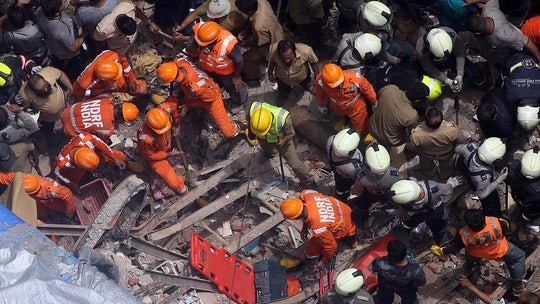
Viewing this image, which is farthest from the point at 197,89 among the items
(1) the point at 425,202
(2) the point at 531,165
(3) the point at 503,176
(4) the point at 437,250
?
(2) the point at 531,165

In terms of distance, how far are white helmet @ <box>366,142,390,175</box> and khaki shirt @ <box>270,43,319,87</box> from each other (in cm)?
184

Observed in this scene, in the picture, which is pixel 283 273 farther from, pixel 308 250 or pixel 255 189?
pixel 255 189

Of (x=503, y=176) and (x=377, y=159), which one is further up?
(x=377, y=159)

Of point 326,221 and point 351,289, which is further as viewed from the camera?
point 326,221

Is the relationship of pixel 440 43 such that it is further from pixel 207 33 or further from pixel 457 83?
pixel 207 33

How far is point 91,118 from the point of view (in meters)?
10.9

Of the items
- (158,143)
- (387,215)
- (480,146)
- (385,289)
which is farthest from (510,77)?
(158,143)

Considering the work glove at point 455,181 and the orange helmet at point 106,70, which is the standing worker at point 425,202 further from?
the orange helmet at point 106,70

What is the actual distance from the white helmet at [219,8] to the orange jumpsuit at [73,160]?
7.55 feet

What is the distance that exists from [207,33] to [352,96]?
6.79 feet

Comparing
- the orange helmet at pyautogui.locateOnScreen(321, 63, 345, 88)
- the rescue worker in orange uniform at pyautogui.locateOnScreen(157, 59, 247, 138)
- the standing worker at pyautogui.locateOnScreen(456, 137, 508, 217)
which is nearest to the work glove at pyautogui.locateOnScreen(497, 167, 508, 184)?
the standing worker at pyautogui.locateOnScreen(456, 137, 508, 217)

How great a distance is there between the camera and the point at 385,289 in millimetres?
9781

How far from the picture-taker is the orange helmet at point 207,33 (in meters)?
10.7

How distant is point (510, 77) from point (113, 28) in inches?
208
